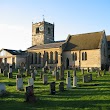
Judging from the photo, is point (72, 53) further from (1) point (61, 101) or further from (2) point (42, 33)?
(1) point (61, 101)

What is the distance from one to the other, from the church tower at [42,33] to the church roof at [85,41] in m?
15.7

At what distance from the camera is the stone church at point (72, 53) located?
4744cm

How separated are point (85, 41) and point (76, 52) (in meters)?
3.05

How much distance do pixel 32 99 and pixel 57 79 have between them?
36.1 feet

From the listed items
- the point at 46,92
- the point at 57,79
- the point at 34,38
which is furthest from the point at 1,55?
the point at 46,92

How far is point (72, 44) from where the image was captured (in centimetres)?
5112

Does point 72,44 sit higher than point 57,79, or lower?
higher

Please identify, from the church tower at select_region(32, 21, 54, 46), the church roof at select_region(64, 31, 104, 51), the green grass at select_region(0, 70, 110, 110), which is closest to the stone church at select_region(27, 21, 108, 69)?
the church roof at select_region(64, 31, 104, 51)

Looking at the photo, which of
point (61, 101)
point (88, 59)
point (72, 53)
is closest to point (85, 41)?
point (72, 53)

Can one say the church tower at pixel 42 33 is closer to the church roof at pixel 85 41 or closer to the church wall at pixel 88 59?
the church roof at pixel 85 41

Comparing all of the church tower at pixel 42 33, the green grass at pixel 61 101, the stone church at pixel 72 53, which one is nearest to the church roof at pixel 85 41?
the stone church at pixel 72 53

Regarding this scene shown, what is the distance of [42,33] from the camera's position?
6769 cm

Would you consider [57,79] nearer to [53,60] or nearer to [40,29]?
[53,60]

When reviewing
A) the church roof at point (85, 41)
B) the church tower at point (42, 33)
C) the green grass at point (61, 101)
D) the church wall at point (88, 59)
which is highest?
the church tower at point (42, 33)
